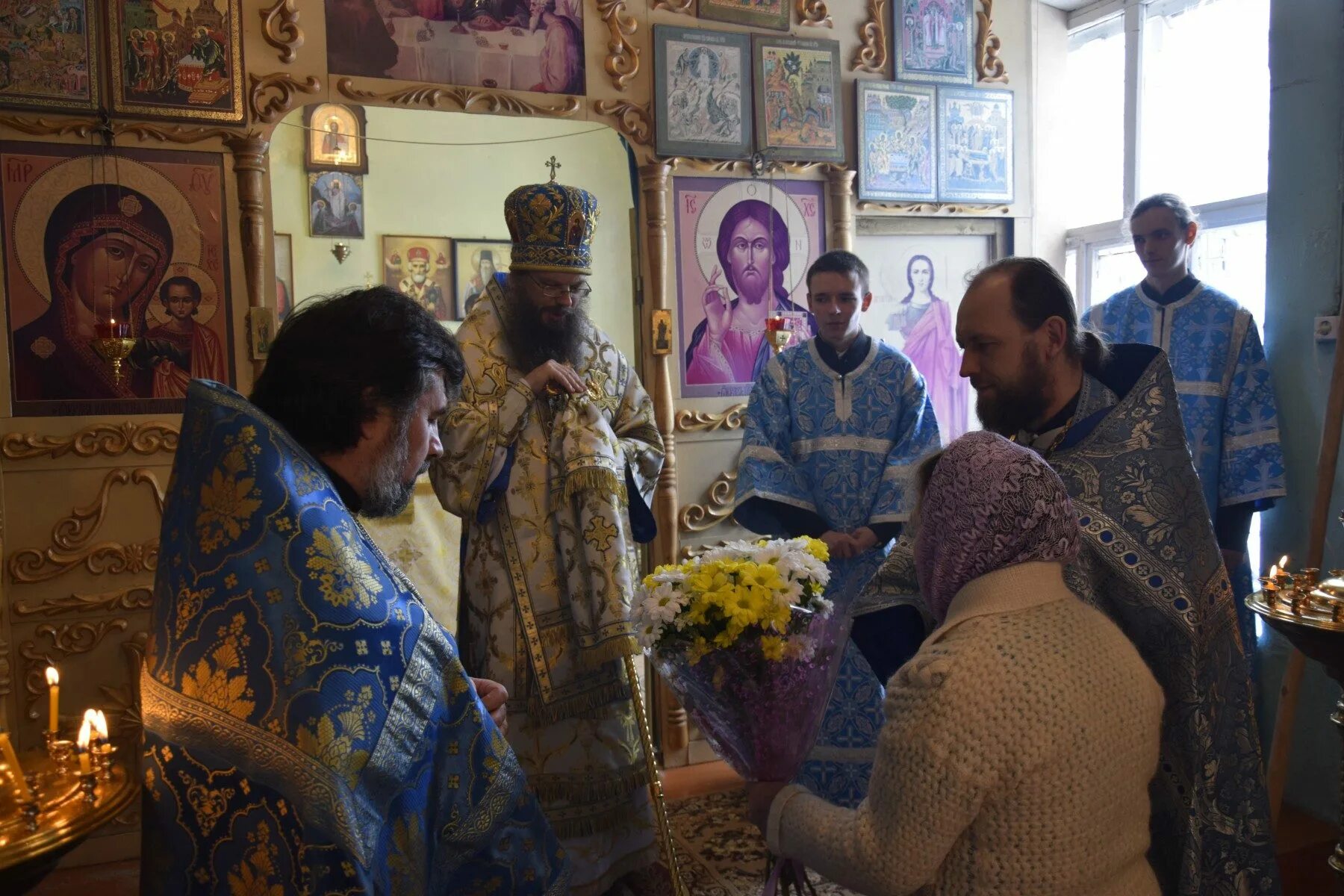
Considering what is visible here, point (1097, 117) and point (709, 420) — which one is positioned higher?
point (1097, 117)

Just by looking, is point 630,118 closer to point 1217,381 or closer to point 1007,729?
point 1217,381

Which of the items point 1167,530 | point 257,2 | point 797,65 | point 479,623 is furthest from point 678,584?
point 797,65

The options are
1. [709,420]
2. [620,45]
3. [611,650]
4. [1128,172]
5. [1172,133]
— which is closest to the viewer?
[611,650]

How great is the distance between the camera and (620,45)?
14.7 feet

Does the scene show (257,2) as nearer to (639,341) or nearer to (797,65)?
(639,341)

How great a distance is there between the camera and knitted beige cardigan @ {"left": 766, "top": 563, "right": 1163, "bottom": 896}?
1420 millimetres

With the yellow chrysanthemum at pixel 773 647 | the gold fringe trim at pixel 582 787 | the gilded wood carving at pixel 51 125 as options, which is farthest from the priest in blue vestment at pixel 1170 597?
the gilded wood carving at pixel 51 125

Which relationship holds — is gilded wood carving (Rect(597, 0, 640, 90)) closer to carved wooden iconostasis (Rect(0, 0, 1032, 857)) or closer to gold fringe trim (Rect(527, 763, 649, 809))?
carved wooden iconostasis (Rect(0, 0, 1032, 857))

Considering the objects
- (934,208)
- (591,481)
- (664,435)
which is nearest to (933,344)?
(934,208)

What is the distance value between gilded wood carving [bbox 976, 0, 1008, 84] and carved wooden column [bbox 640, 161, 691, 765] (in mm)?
1843

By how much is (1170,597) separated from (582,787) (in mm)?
1887

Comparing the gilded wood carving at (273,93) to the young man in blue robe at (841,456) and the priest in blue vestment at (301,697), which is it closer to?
the young man in blue robe at (841,456)

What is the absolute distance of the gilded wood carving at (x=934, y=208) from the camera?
513 cm

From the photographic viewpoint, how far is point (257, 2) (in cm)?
391
